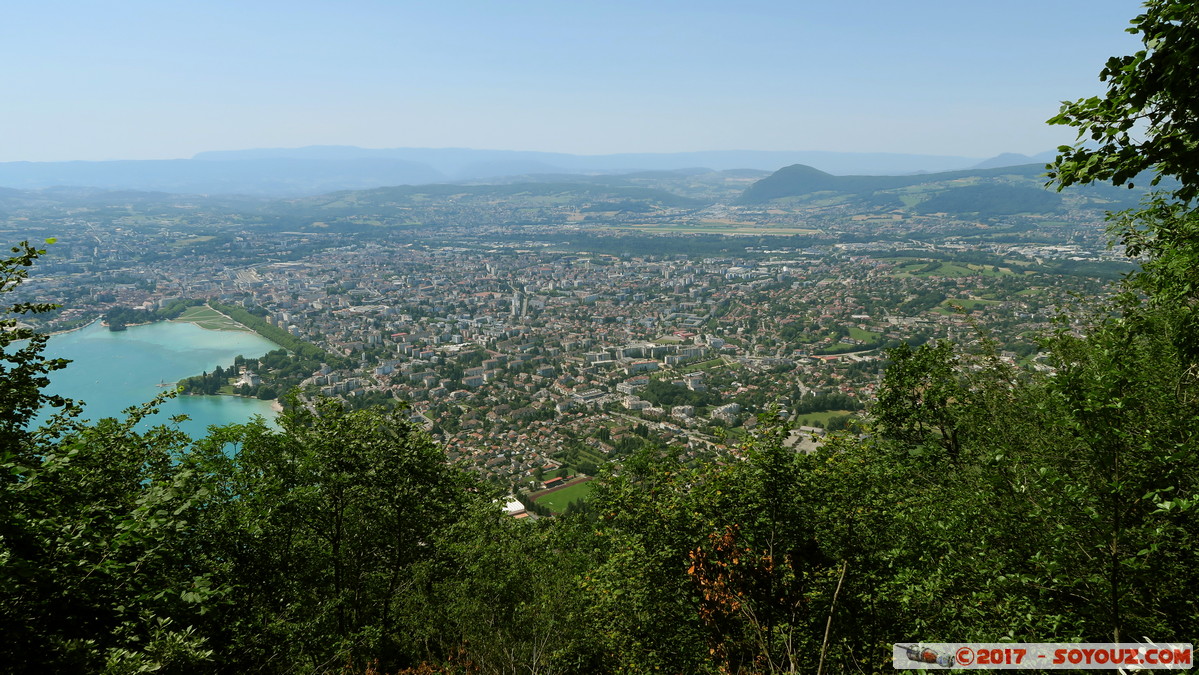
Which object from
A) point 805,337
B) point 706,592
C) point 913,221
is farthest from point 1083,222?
point 706,592

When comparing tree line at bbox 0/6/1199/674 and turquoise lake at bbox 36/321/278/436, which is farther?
turquoise lake at bbox 36/321/278/436

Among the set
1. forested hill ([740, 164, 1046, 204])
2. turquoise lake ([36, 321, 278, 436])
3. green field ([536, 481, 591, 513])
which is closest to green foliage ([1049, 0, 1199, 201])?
green field ([536, 481, 591, 513])

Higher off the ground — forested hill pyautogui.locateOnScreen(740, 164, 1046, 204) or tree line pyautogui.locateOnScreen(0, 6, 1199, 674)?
forested hill pyautogui.locateOnScreen(740, 164, 1046, 204)

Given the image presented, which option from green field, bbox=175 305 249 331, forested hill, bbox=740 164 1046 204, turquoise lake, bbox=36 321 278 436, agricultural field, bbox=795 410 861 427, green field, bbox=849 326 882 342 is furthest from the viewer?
forested hill, bbox=740 164 1046 204

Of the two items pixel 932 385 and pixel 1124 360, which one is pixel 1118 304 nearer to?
pixel 932 385

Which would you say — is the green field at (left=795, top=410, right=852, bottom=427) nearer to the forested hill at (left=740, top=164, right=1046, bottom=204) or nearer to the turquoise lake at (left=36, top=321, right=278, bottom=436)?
the turquoise lake at (left=36, top=321, right=278, bottom=436)

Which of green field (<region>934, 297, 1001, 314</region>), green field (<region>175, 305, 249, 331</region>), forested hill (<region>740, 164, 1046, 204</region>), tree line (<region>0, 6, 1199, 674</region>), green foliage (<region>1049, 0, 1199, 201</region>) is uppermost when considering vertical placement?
forested hill (<region>740, 164, 1046, 204</region>)

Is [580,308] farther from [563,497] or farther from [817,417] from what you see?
[563,497]
